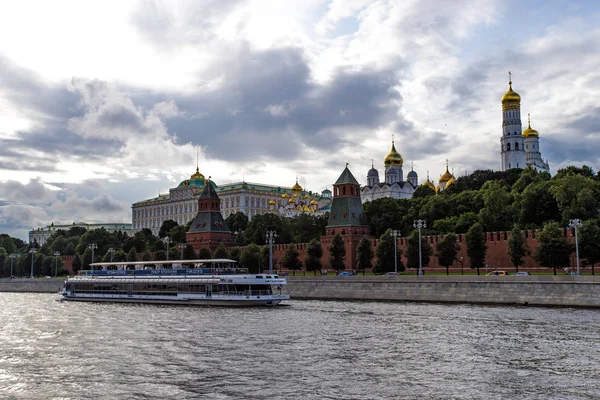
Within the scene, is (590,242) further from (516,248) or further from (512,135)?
(512,135)

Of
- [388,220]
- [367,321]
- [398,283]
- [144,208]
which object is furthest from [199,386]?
[144,208]

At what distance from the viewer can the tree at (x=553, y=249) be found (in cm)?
4875

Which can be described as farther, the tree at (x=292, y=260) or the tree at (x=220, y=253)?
the tree at (x=220, y=253)

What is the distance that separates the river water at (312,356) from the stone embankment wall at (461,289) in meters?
2.10

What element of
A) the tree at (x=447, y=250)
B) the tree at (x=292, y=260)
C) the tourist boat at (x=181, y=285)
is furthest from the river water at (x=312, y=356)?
the tree at (x=292, y=260)

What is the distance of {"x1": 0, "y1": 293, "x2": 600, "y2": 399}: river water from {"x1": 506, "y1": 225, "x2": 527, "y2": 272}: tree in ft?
57.2

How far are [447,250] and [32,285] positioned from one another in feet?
145

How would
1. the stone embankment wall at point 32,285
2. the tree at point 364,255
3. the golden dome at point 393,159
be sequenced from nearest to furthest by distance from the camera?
the tree at point 364,255 < the stone embankment wall at point 32,285 < the golden dome at point 393,159

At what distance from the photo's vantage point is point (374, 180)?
14238cm

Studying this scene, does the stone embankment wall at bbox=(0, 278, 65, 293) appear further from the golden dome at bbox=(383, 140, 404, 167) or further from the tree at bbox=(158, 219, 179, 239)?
the golden dome at bbox=(383, 140, 404, 167)

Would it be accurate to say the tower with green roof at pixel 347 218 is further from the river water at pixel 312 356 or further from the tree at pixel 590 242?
the river water at pixel 312 356

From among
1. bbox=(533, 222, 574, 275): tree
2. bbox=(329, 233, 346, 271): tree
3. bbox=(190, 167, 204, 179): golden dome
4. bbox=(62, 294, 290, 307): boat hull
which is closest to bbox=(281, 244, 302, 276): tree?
bbox=(329, 233, 346, 271): tree

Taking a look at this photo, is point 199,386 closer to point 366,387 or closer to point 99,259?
point 366,387

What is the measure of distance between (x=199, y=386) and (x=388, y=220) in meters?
60.4
